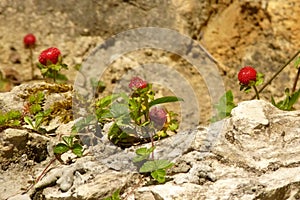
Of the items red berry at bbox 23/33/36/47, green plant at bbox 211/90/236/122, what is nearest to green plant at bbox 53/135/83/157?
green plant at bbox 211/90/236/122

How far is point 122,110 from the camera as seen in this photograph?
280 centimetres

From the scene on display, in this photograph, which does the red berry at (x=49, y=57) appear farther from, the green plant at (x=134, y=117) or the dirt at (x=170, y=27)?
the dirt at (x=170, y=27)

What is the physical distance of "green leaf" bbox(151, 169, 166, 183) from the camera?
2.42m

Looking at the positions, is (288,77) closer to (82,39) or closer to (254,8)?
(254,8)

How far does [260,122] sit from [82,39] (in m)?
2.40

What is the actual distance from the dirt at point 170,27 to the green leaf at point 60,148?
1.67 meters

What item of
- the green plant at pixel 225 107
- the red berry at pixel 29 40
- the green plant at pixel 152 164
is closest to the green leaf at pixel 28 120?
the green plant at pixel 152 164

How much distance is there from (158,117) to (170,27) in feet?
6.15

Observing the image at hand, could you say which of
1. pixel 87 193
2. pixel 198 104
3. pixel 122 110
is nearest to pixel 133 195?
pixel 87 193

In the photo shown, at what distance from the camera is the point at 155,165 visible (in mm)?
2510

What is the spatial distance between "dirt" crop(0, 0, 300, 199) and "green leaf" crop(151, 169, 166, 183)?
1797 millimetres

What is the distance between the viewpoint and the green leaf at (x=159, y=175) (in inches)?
95.2

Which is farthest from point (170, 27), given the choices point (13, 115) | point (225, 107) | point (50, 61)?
point (13, 115)

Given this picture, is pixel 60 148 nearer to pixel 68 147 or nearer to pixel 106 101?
pixel 68 147
